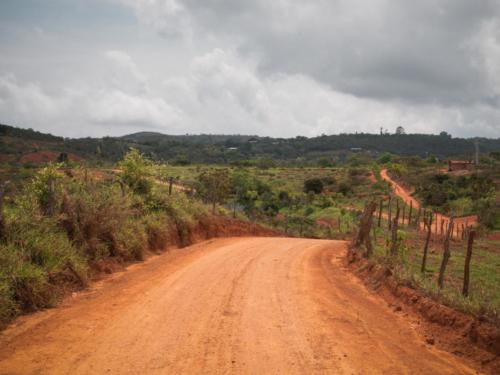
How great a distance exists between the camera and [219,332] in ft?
24.4

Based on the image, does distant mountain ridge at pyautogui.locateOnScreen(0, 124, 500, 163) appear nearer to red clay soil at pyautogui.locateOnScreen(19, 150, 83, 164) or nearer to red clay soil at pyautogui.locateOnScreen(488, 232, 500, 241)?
red clay soil at pyautogui.locateOnScreen(19, 150, 83, 164)

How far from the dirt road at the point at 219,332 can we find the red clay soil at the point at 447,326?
29cm

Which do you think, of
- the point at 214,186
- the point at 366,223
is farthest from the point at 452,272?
the point at 214,186

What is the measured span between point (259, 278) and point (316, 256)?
5.87m

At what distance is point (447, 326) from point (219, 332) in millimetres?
4055

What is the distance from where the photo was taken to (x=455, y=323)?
8.34 meters

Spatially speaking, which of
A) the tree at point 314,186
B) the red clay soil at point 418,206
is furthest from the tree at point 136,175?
the tree at point 314,186

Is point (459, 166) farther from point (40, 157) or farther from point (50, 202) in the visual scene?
point (50, 202)

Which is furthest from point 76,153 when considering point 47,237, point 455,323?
point 455,323

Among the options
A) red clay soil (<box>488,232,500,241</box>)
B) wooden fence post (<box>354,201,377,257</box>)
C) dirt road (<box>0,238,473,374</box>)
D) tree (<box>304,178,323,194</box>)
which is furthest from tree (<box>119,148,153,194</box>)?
tree (<box>304,178,323,194</box>)

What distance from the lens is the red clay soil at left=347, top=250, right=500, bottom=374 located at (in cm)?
721

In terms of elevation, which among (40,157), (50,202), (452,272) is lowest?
(452,272)

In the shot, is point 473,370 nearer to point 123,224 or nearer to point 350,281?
point 350,281

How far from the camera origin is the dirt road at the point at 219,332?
6258 millimetres
